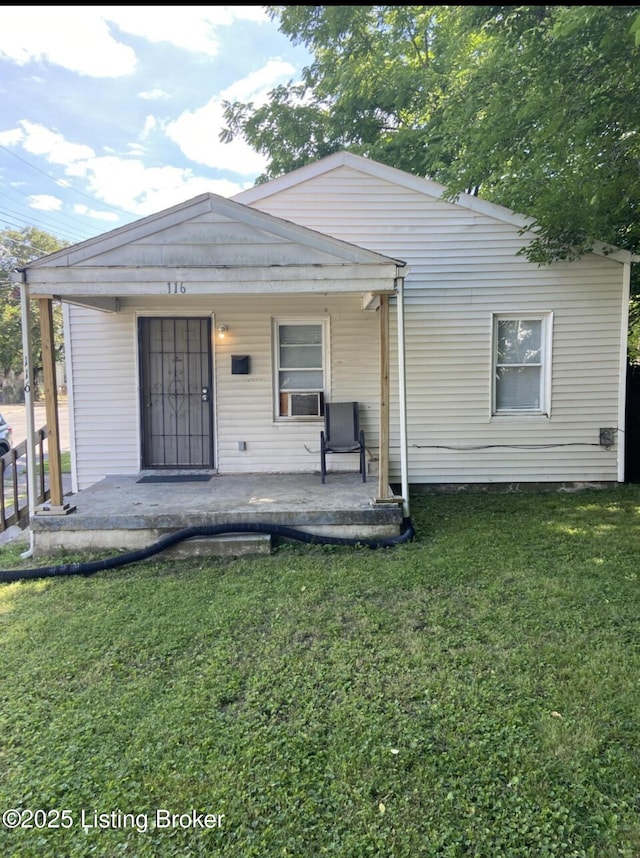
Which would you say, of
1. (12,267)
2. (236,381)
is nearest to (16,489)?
(236,381)

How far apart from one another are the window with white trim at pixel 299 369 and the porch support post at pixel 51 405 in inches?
106

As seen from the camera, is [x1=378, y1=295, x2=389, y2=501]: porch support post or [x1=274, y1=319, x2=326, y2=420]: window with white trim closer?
[x1=378, y1=295, x2=389, y2=501]: porch support post

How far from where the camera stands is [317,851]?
171 cm

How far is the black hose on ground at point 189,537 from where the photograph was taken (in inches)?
165

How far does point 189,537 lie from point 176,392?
266 centimetres

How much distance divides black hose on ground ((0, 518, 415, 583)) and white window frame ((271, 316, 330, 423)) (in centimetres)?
212

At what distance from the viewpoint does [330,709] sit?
2422mm

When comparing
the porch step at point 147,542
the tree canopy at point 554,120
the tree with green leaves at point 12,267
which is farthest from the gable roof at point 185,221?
the tree with green leaves at point 12,267

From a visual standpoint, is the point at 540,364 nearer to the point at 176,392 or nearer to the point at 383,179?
the point at 383,179

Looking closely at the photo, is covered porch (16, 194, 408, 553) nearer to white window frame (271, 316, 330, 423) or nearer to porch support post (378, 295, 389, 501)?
white window frame (271, 316, 330, 423)

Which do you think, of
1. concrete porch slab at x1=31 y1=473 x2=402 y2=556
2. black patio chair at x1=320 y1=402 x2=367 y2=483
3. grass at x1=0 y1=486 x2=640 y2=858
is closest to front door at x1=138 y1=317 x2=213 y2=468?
concrete porch slab at x1=31 y1=473 x2=402 y2=556

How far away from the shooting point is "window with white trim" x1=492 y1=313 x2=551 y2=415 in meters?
6.60

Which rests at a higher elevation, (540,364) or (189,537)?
(540,364)

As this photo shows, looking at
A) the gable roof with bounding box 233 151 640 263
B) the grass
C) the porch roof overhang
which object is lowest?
the grass
